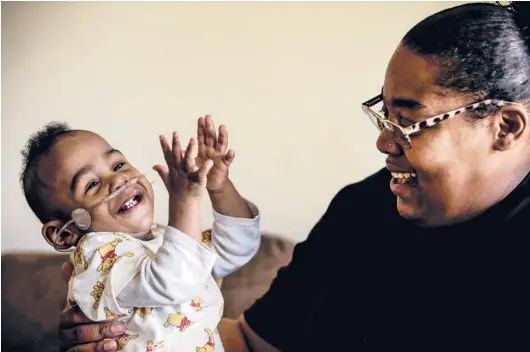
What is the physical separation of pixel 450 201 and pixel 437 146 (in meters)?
0.10

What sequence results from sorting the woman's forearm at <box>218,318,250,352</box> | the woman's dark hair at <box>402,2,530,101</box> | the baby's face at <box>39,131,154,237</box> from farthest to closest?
the woman's forearm at <box>218,318,250,352</box> < the baby's face at <box>39,131,154,237</box> < the woman's dark hair at <box>402,2,530,101</box>

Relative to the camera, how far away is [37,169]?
4.05ft

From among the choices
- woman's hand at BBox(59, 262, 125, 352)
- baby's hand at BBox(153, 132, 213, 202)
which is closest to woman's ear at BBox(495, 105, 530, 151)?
baby's hand at BBox(153, 132, 213, 202)

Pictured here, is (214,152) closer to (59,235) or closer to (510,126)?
(59,235)

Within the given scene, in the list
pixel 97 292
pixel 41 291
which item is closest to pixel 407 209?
pixel 97 292

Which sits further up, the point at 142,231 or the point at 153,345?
the point at 142,231

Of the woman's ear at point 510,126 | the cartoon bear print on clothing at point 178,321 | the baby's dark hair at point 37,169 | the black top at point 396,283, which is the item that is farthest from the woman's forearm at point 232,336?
the woman's ear at point 510,126

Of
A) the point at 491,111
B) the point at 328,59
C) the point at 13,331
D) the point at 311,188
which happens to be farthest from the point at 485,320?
the point at 13,331

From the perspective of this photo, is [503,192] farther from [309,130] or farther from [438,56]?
[309,130]

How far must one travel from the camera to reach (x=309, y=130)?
4.36 ft

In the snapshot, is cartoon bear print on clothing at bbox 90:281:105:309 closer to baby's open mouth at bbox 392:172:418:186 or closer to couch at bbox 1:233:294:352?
couch at bbox 1:233:294:352

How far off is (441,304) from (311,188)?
0.39 metres

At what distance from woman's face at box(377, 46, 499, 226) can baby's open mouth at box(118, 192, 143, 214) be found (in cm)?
48

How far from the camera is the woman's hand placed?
1.15m
